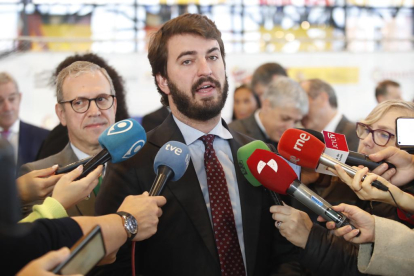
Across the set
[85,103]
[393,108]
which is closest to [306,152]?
[393,108]

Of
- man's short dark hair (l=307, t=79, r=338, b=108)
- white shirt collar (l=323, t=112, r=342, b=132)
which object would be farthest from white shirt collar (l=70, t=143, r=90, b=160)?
man's short dark hair (l=307, t=79, r=338, b=108)

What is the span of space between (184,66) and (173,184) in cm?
58

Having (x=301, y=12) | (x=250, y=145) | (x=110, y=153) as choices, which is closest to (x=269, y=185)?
(x=250, y=145)

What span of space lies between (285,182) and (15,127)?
3.34m

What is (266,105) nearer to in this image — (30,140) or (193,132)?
(30,140)

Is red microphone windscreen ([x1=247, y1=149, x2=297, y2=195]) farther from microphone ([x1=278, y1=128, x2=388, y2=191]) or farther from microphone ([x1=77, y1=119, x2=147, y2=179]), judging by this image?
microphone ([x1=77, y1=119, x2=147, y2=179])

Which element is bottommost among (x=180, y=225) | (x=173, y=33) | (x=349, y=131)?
(x=180, y=225)

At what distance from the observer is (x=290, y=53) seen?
6871 mm

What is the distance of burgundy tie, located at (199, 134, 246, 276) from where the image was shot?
2.40 meters

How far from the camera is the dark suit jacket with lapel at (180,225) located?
2.37m

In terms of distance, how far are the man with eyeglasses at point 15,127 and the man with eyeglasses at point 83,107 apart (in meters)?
1.54

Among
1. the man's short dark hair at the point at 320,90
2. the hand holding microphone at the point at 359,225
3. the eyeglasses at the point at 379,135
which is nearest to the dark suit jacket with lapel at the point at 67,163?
the hand holding microphone at the point at 359,225

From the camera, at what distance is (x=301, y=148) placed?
7.64 feet

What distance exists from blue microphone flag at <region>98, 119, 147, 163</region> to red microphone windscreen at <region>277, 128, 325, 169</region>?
0.63m
